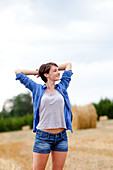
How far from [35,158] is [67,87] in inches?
33.5

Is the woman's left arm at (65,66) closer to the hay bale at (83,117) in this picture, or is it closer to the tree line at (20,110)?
the hay bale at (83,117)

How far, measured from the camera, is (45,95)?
291cm

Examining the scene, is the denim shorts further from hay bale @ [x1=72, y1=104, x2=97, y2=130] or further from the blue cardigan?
hay bale @ [x1=72, y1=104, x2=97, y2=130]

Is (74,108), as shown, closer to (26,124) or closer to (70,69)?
(26,124)

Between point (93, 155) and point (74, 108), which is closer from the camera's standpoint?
point (93, 155)

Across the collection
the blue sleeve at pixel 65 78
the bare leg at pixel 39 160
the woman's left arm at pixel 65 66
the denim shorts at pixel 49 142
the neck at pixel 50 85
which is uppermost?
the woman's left arm at pixel 65 66

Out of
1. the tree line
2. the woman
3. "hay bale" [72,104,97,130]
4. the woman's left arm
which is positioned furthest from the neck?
the tree line

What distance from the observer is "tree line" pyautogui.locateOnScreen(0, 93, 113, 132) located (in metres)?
18.5

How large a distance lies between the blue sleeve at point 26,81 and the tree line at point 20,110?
15544mm

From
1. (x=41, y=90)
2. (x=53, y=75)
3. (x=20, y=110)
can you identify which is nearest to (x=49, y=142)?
(x=41, y=90)

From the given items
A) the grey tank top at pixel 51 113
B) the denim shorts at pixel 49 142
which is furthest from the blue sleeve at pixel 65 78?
the denim shorts at pixel 49 142

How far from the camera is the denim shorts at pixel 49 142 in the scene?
2801 millimetres

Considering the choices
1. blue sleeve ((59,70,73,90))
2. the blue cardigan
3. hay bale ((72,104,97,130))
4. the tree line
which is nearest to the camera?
the blue cardigan

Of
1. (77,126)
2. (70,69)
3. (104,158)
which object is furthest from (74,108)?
(70,69)
